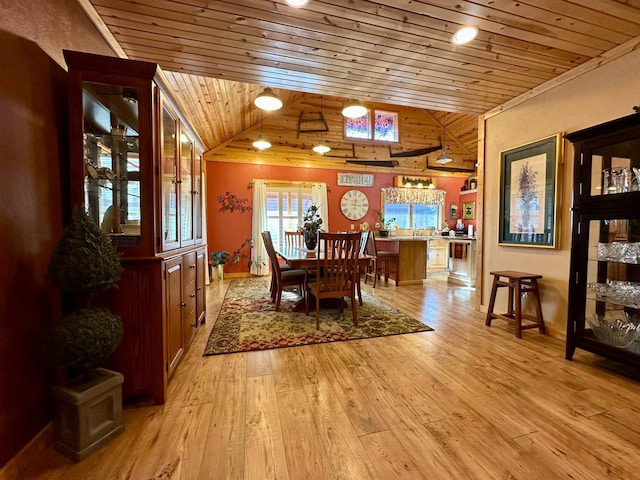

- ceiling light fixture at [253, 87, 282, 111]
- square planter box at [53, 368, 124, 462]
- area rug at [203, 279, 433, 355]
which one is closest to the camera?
square planter box at [53, 368, 124, 462]

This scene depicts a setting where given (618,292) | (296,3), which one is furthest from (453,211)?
(296,3)

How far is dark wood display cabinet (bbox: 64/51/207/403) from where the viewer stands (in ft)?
4.84

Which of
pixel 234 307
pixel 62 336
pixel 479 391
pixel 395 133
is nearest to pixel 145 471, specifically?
pixel 62 336

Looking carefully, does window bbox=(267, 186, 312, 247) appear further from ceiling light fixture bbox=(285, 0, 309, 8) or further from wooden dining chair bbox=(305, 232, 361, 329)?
ceiling light fixture bbox=(285, 0, 309, 8)

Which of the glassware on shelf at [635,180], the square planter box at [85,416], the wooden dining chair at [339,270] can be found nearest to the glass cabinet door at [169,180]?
the square planter box at [85,416]

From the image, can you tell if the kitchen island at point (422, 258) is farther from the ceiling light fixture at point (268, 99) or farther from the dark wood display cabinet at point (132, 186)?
the dark wood display cabinet at point (132, 186)

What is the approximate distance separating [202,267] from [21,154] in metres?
1.86

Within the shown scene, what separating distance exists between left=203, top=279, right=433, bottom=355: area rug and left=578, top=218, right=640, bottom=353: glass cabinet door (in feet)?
4.38

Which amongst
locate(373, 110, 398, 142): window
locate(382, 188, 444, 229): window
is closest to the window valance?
locate(382, 188, 444, 229): window

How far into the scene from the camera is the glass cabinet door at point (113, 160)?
160 cm

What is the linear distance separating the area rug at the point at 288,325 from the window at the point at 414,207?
3.52m

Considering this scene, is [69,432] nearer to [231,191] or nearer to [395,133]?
[231,191]

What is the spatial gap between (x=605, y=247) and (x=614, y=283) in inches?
11.1

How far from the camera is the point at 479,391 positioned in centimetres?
178
